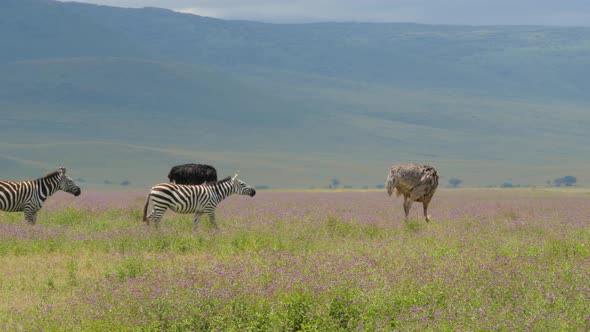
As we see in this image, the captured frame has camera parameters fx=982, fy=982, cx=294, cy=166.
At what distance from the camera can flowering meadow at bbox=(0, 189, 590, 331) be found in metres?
10.5

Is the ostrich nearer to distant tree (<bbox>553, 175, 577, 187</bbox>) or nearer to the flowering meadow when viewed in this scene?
the flowering meadow

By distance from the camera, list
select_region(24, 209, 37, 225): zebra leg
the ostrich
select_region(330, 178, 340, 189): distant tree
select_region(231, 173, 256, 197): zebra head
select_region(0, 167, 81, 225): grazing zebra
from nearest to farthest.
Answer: select_region(0, 167, 81, 225): grazing zebra < select_region(24, 209, 37, 225): zebra leg < the ostrich < select_region(231, 173, 256, 197): zebra head < select_region(330, 178, 340, 189): distant tree

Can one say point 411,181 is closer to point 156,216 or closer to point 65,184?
point 156,216

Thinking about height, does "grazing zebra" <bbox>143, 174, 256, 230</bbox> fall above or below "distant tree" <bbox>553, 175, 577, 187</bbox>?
above

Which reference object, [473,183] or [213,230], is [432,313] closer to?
[213,230]

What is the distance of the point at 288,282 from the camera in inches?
446

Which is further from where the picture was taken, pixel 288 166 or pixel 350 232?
pixel 288 166

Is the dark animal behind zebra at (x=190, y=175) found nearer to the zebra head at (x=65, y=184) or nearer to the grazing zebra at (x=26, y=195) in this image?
the zebra head at (x=65, y=184)

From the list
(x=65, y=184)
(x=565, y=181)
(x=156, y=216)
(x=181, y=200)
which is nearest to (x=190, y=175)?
(x=65, y=184)

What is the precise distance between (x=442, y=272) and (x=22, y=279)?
612 cm

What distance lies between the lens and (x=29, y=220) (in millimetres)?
21344

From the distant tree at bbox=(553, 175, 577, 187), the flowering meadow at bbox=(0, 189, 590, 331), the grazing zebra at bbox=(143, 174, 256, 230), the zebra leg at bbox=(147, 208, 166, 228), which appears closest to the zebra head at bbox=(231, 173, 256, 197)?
the grazing zebra at bbox=(143, 174, 256, 230)

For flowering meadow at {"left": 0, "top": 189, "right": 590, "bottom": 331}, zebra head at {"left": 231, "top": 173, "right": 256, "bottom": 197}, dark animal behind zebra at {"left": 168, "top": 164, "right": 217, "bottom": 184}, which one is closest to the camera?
flowering meadow at {"left": 0, "top": 189, "right": 590, "bottom": 331}

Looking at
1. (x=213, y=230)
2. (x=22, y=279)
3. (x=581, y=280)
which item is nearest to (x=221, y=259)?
(x=22, y=279)
